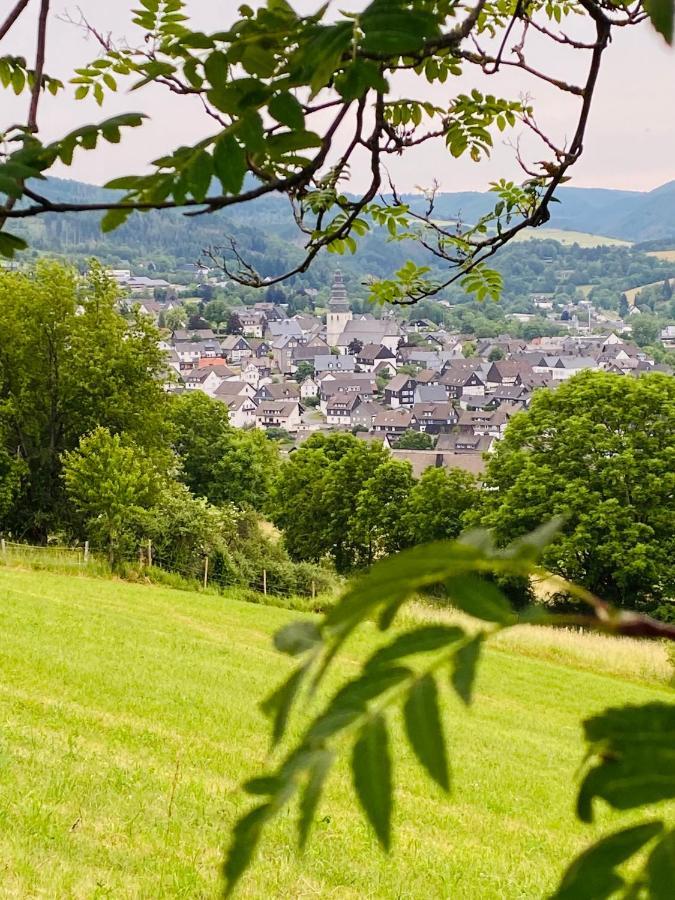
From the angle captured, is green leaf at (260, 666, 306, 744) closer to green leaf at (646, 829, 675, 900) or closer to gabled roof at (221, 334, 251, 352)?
green leaf at (646, 829, 675, 900)

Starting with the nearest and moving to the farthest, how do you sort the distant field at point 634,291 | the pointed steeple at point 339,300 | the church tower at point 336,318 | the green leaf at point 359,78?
1. the green leaf at point 359,78
2. the church tower at point 336,318
3. the pointed steeple at point 339,300
4. the distant field at point 634,291

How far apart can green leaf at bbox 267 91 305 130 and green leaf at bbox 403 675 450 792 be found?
2.57ft

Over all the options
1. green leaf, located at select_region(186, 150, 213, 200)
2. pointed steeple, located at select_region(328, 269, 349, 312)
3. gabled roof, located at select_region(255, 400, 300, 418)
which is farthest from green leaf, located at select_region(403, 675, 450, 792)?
pointed steeple, located at select_region(328, 269, 349, 312)

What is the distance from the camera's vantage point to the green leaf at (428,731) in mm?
509

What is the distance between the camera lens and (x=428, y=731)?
20.1 inches

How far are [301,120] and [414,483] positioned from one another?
35.4 m

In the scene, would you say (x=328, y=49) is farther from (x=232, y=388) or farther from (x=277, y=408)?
(x=232, y=388)

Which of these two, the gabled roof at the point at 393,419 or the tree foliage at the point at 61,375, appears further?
the gabled roof at the point at 393,419

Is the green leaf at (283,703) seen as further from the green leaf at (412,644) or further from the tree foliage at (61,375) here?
the tree foliage at (61,375)

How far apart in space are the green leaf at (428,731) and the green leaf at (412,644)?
0.02 m

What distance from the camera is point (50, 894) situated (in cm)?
470

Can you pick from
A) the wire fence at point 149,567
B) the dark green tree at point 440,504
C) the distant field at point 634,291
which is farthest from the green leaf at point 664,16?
the distant field at point 634,291

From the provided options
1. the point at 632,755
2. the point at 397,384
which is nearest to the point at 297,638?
the point at 632,755

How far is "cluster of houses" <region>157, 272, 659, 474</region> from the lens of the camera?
97.5 m
